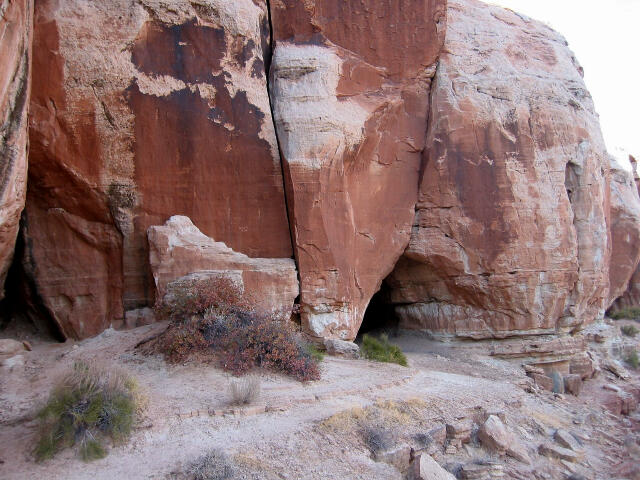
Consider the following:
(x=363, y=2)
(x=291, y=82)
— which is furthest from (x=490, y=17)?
(x=291, y=82)

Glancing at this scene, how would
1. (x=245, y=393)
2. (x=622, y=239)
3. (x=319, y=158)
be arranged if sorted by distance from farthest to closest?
(x=622, y=239), (x=319, y=158), (x=245, y=393)

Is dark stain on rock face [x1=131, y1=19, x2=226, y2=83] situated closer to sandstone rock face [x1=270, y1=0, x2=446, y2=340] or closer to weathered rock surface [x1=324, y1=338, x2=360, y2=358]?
sandstone rock face [x1=270, y1=0, x2=446, y2=340]

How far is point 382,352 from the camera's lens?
33.0 ft

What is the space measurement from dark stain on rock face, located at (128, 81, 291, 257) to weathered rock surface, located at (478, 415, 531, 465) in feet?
15.4

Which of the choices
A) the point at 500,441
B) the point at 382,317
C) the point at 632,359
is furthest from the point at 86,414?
the point at 632,359

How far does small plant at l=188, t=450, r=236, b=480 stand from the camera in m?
4.31

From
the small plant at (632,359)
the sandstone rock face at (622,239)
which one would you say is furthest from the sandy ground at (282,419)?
the sandstone rock face at (622,239)

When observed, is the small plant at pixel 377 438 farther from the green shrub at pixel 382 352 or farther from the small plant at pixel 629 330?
the small plant at pixel 629 330

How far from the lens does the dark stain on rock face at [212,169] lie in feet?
29.7

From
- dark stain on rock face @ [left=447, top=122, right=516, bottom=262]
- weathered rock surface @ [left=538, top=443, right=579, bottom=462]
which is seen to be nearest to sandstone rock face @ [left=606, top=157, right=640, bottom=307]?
dark stain on rock face @ [left=447, top=122, right=516, bottom=262]

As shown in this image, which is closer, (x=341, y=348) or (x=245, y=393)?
(x=245, y=393)

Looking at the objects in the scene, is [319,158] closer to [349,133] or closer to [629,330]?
[349,133]

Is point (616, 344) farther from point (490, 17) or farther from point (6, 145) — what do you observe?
point (6, 145)

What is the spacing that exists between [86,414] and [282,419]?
195 centimetres
